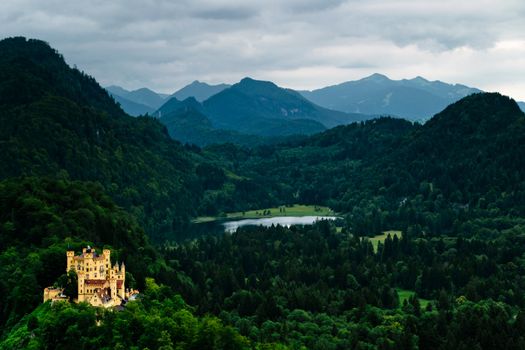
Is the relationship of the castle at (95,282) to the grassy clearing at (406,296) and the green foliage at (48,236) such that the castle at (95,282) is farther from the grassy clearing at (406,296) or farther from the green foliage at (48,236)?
the grassy clearing at (406,296)

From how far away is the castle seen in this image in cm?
9381

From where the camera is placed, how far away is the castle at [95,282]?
93.8 m

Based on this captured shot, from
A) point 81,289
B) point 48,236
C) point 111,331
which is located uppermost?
point 48,236

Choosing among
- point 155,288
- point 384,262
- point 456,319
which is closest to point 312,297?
point 456,319

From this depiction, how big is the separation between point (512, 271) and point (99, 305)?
101m

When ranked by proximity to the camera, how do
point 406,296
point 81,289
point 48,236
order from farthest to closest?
point 406,296, point 48,236, point 81,289

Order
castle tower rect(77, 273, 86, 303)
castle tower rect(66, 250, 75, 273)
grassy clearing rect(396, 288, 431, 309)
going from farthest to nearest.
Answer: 1. grassy clearing rect(396, 288, 431, 309)
2. castle tower rect(66, 250, 75, 273)
3. castle tower rect(77, 273, 86, 303)

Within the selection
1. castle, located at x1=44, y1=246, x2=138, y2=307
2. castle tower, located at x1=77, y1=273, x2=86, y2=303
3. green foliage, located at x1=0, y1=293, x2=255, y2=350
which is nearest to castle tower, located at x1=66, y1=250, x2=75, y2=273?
castle, located at x1=44, y1=246, x2=138, y2=307

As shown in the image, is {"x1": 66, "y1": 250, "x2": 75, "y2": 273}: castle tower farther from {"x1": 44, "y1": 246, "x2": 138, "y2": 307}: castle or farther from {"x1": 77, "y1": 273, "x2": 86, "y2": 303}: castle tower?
{"x1": 77, "y1": 273, "x2": 86, "y2": 303}: castle tower

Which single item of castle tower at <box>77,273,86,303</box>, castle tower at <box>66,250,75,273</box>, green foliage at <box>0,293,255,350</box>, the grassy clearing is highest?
castle tower at <box>66,250,75,273</box>

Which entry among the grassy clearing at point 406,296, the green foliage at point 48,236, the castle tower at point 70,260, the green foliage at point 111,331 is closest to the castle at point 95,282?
the castle tower at point 70,260

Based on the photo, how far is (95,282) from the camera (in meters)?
94.4

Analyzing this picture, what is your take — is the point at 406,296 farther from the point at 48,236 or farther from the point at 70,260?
the point at 70,260

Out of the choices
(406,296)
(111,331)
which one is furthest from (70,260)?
(406,296)
